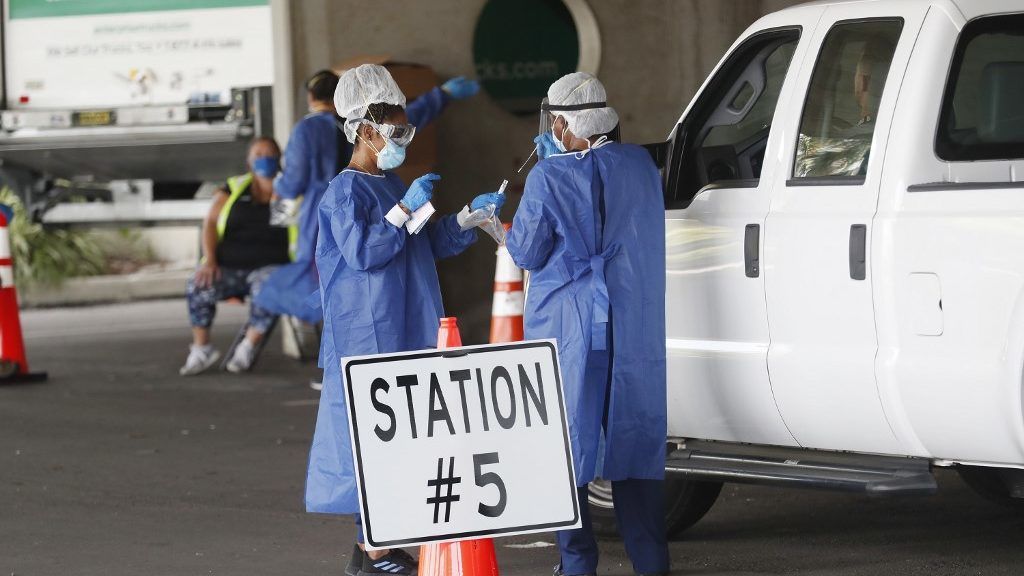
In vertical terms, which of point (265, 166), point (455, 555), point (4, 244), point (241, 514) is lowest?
point (241, 514)

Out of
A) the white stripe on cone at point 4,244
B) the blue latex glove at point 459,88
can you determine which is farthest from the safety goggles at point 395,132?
the white stripe on cone at point 4,244

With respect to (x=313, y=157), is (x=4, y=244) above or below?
below

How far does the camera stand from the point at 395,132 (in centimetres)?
595

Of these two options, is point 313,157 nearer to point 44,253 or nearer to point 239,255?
point 239,255

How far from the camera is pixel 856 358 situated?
5.52 metres

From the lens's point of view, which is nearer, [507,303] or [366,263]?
[366,263]

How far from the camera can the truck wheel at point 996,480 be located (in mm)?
5402

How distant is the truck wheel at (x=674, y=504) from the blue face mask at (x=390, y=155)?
5.33 feet

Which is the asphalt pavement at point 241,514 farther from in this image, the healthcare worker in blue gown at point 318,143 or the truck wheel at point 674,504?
the healthcare worker in blue gown at point 318,143

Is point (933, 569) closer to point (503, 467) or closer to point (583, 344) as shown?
point (583, 344)

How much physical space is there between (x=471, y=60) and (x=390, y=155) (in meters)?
6.62

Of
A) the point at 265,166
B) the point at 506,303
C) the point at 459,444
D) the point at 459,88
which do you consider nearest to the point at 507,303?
the point at 506,303

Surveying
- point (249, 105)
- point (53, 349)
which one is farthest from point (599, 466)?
point (249, 105)

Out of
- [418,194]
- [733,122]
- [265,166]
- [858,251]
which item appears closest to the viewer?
[858,251]
